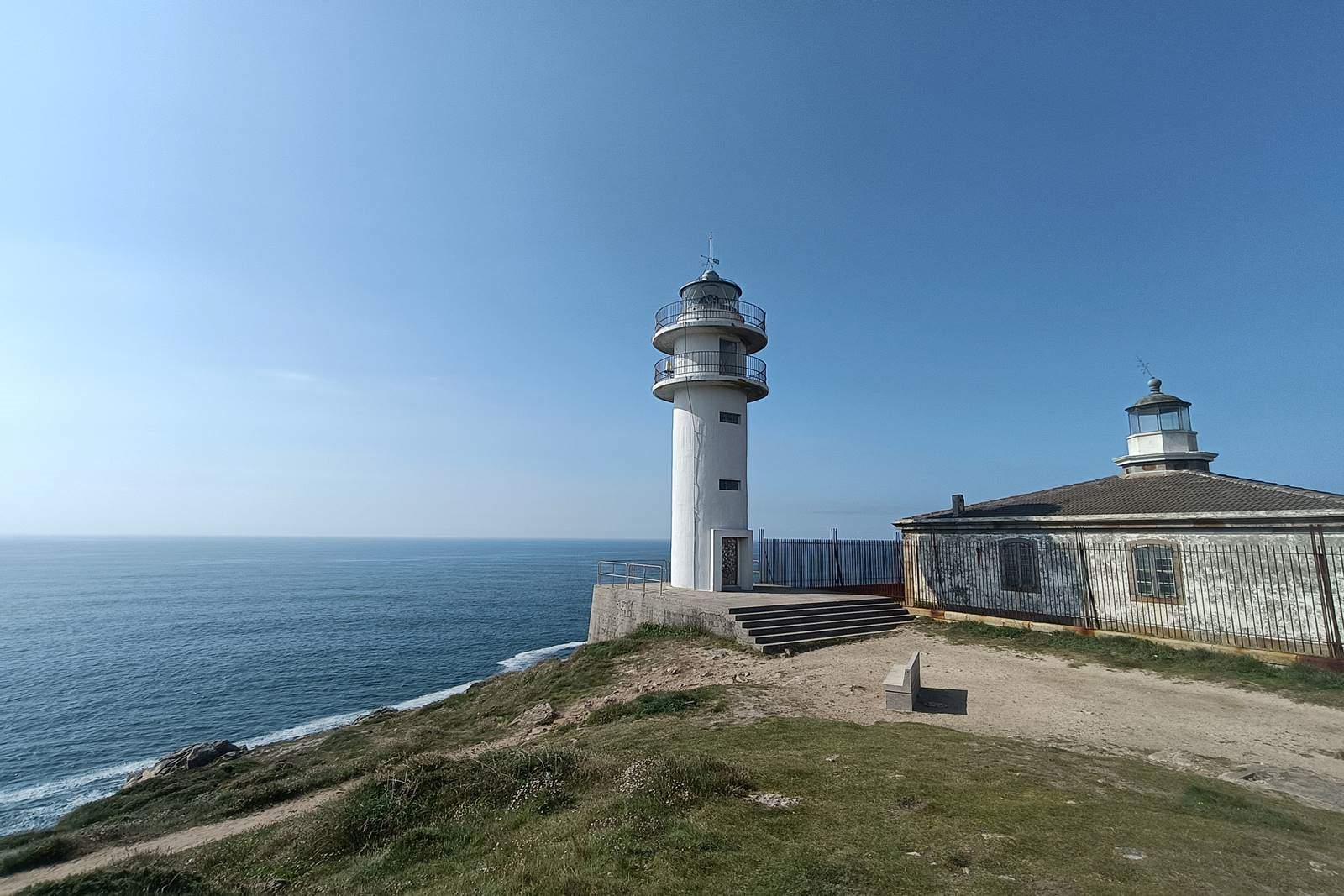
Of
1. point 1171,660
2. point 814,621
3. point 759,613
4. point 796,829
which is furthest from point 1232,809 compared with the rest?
point 759,613

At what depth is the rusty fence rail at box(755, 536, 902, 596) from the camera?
2400 cm

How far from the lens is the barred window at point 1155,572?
15266 mm

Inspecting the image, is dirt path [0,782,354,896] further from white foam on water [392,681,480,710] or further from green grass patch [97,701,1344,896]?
white foam on water [392,681,480,710]

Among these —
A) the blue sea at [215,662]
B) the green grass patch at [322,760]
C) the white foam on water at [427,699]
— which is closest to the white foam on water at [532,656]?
the blue sea at [215,662]

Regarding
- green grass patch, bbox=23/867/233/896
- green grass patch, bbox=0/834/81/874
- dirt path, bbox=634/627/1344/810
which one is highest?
dirt path, bbox=634/627/1344/810

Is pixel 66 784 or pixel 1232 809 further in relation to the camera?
pixel 66 784

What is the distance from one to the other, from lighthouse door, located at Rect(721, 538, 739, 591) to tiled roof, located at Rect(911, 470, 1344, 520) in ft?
23.3

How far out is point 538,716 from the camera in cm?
1292

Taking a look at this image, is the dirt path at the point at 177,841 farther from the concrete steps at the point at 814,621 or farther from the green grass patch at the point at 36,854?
the concrete steps at the point at 814,621

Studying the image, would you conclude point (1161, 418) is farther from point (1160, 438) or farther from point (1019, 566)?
point (1019, 566)

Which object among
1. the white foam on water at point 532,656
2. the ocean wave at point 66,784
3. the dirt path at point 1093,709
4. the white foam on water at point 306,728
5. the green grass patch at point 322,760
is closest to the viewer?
the dirt path at point 1093,709

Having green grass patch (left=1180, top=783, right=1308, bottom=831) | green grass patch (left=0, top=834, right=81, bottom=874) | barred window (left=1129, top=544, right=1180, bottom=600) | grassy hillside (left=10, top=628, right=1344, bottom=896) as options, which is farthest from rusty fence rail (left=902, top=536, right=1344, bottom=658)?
green grass patch (left=0, top=834, right=81, bottom=874)

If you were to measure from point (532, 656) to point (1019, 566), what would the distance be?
26632mm

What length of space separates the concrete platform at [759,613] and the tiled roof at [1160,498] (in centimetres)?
460
